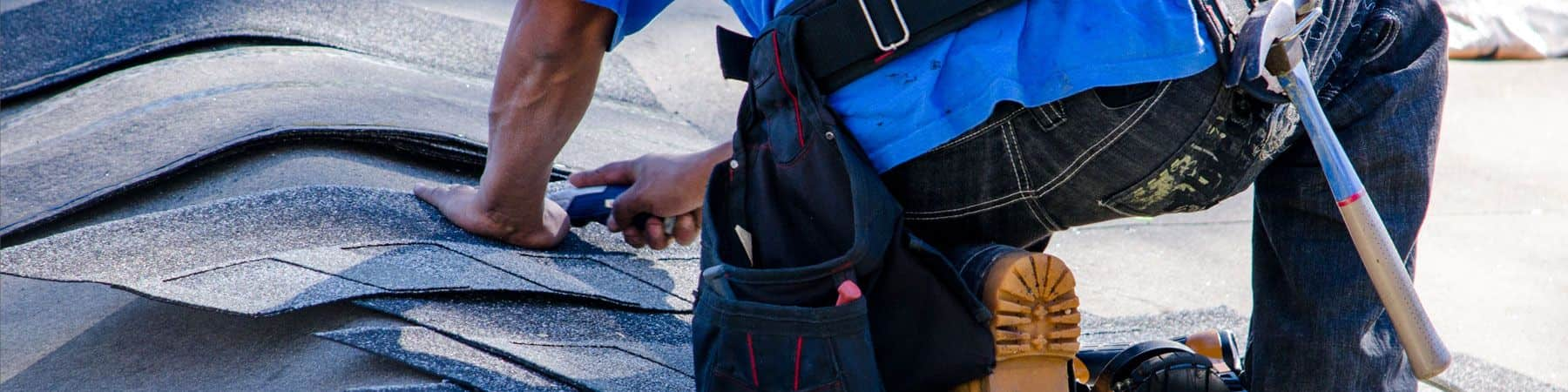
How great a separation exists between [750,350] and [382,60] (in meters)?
2.09

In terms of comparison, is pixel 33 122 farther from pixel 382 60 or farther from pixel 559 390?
pixel 559 390

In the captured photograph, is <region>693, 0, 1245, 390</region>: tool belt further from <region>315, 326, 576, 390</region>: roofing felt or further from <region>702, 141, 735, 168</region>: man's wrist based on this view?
<region>702, 141, 735, 168</region>: man's wrist

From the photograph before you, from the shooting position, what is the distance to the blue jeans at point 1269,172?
1269 mm

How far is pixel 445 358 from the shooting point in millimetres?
1567

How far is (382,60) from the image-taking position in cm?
310

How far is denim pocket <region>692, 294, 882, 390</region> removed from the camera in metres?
1.25

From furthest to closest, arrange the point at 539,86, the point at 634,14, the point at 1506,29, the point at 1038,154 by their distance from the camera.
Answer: the point at 1506,29, the point at 539,86, the point at 634,14, the point at 1038,154

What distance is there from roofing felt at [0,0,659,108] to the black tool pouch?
6.61ft

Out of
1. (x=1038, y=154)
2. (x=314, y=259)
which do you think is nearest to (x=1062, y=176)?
(x=1038, y=154)

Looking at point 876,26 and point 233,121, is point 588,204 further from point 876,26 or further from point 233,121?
point 876,26

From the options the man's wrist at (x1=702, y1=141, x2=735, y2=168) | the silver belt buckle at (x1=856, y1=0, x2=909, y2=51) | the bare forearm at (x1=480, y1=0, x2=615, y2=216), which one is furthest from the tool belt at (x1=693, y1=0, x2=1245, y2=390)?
the man's wrist at (x1=702, y1=141, x2=735, y2=168)

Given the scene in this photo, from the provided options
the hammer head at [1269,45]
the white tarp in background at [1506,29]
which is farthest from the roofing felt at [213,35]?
the white tarp in background at [1506,29]

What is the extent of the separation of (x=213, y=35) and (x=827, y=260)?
222 cm

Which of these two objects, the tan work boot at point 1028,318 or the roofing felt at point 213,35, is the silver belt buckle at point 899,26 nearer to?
the tan work boot at point 1028,318
